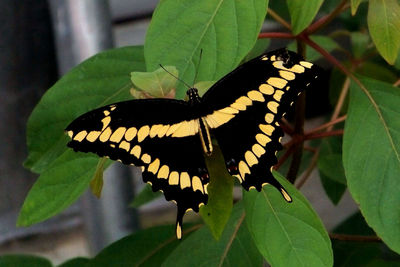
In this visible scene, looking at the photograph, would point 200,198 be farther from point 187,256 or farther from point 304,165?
point 304,165

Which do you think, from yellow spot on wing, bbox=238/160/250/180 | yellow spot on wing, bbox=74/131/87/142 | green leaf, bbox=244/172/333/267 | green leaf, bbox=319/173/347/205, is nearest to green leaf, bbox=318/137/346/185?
green leaf, bbox=319/173/347/205

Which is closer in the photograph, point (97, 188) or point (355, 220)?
point (97, 188)

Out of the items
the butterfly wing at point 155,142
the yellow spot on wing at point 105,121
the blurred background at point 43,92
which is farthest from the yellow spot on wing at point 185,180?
the blurred background at point 43,92

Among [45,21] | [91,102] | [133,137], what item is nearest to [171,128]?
[133,137]

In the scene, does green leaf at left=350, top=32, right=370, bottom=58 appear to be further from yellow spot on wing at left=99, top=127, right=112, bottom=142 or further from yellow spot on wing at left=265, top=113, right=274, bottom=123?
yellow spot on wing at left=99, top=127, right=112, bottom=142

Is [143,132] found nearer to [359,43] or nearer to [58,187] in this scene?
[58,187]
